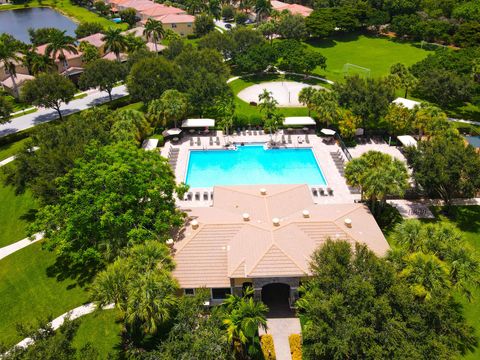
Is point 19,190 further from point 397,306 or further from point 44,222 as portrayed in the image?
point 397,306

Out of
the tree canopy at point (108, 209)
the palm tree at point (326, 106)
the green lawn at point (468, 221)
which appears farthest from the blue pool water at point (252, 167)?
the tree canopy at point (108, 209)

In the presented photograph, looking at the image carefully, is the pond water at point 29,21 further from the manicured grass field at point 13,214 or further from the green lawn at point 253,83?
the manicured grass field at point 13,214

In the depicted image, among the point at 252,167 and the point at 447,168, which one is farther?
the point at 252,167

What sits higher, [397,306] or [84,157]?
[84,157]

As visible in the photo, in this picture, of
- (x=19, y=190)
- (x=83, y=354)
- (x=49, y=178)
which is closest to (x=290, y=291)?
(x=83, y=354)

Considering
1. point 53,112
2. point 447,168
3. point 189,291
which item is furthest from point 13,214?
point 447,168

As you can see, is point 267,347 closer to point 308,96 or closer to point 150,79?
point 308,96
